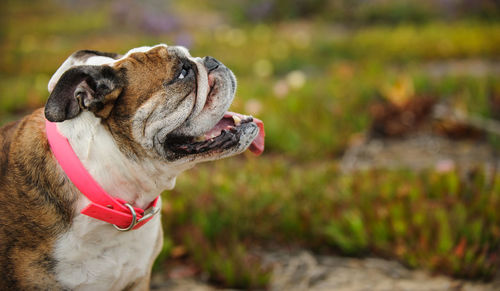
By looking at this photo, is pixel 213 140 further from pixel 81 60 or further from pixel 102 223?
pixel 81 60

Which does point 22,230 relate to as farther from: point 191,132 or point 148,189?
point 191,132

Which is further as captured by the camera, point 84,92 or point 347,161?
point 347,161

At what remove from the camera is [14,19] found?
14578 millimetres

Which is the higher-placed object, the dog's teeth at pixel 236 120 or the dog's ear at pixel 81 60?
the dog's ear at pixel 81 60

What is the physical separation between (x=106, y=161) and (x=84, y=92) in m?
0.30

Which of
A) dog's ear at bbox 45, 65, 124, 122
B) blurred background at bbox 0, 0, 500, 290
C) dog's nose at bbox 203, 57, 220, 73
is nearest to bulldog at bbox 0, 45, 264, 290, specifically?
dog's ear at bbox 45, 65, 124, 122

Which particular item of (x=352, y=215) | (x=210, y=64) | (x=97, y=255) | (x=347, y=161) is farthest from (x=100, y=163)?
(x=347, y=161)

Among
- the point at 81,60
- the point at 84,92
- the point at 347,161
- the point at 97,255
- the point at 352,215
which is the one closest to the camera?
the point at 84,92

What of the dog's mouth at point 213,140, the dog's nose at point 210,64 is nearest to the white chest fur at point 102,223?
the dog's mouth at point 213,140

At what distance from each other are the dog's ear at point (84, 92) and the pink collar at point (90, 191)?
0.15 m

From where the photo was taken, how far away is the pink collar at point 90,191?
1833 mm

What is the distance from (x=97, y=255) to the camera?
195cm

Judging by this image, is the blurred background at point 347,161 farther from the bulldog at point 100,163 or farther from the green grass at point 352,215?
the bulldog at point 100,163

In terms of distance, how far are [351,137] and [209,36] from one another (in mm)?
6225
